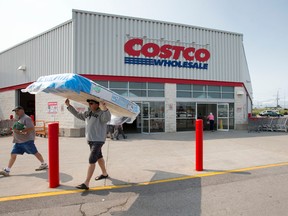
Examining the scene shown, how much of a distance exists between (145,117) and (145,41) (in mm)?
5037

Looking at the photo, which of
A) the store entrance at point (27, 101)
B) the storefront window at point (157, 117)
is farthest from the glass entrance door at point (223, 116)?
the store entrance at point (27, 101)

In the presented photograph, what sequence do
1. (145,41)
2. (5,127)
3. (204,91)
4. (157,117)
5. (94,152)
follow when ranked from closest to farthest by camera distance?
(94,152) → (5,127) → (145,41) → (157,117) → (204,91)

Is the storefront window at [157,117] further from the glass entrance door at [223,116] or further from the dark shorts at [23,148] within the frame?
the dark shorts at [23,148]

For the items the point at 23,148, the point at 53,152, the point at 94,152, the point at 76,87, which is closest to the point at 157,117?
the point at 23,148

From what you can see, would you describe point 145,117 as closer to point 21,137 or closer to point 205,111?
point 205,111

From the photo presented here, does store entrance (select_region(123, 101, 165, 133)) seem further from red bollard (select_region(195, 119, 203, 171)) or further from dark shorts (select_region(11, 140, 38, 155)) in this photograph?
dark shorts (select_region(11, 140, 38, 155))

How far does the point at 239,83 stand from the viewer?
60.7 feet

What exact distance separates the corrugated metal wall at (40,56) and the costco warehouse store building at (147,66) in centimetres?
6

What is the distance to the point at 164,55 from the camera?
15945 mm

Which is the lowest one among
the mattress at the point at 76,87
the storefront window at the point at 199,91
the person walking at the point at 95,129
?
the person walking at the point at 95,129

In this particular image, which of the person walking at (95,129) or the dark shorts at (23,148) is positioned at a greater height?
the person walking at (95,129)

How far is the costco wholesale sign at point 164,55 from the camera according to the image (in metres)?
15.2

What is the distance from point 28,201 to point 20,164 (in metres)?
3.19

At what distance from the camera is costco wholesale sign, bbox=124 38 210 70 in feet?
50.0
